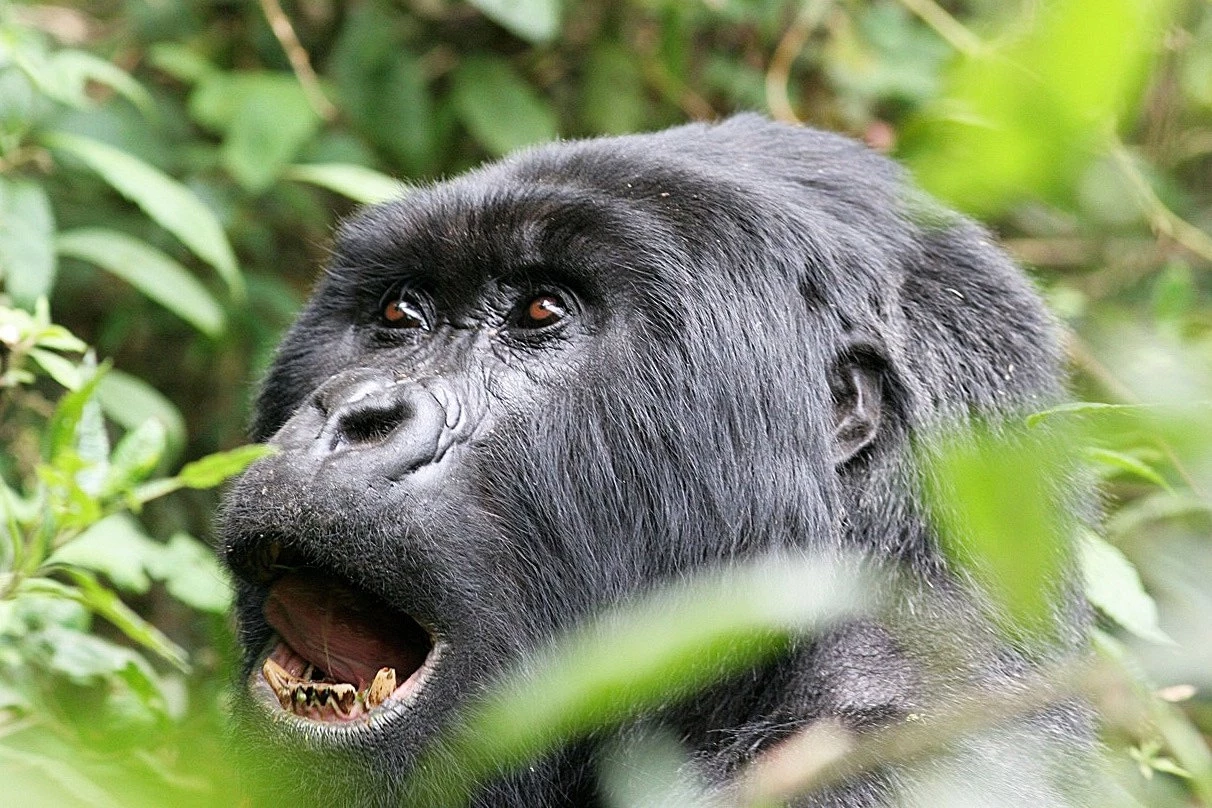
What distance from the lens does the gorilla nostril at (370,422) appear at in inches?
90.0

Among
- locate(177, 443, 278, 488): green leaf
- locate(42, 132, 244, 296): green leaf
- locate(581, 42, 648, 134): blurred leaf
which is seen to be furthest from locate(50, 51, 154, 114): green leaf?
locate(177, 443, 278, 488): green leaf

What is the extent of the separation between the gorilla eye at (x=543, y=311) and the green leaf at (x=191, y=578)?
933 mm

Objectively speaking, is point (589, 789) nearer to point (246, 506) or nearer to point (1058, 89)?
point (246, 506)

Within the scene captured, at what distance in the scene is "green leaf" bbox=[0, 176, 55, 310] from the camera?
3.21 metres

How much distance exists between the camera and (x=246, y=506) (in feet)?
7.39

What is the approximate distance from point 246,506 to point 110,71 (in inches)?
75.5

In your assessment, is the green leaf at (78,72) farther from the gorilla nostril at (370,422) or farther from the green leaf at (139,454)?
the green leaf at (139,454)

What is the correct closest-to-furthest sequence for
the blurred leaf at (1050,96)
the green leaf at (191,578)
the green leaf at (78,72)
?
1. the blurred leaf at (1050,96)
2. the green leaf at (191,578)
3. the green leaf at (78,72)

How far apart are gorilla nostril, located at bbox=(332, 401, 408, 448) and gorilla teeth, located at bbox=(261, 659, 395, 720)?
0.37 m

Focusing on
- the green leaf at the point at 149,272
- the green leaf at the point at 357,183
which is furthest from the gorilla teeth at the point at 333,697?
the green leaf at the point at 149,272

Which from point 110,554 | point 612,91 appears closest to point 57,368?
point 110,554

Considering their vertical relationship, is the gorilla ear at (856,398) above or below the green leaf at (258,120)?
below

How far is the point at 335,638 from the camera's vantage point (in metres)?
2.35

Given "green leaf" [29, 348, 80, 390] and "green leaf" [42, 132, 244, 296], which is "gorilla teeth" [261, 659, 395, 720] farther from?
"green leaf" [42, 132, 244, 296]
